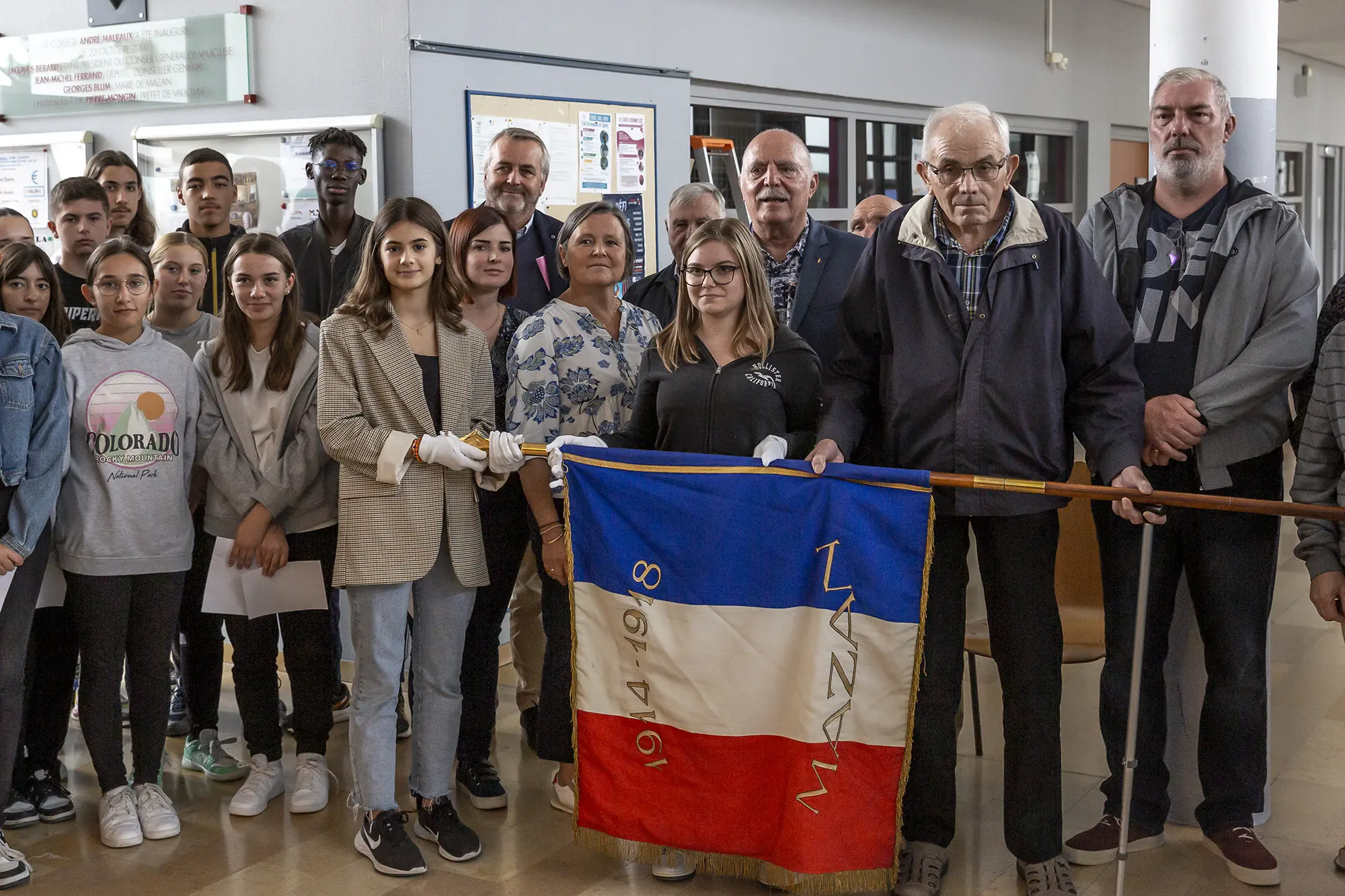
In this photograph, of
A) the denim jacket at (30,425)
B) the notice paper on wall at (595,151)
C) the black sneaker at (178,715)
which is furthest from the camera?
the notice paper on wall at (595,151)

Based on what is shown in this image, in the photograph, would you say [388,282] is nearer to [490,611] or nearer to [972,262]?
[490,611]

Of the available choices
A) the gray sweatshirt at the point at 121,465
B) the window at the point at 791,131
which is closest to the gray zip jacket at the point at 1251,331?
the gray sweatshirt at the point at 121,465

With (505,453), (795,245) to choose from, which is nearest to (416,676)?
(505,453)

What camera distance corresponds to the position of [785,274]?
3.51 m

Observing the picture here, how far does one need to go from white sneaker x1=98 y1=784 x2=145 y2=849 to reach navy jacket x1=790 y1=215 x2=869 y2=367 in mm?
2118

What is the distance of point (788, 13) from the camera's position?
6.62 m

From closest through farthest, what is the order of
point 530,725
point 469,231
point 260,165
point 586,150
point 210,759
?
point 469,231 < point 210,759 < point 530,725 < point 260,165 < point 586,150

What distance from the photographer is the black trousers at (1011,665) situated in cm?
287

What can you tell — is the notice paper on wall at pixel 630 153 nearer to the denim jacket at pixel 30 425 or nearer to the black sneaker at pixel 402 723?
the black sneaker at pixel 402 723

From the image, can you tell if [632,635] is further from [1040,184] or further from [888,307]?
[1040,184]

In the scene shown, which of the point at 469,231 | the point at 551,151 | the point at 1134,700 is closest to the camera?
the point at 1134,700

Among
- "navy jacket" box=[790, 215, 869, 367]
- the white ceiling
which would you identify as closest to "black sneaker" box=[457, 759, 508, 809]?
"navy jacket" box=[790, 215, 869, 367]

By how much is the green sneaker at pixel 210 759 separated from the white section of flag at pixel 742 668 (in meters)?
1.31

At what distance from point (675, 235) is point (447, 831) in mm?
1786
